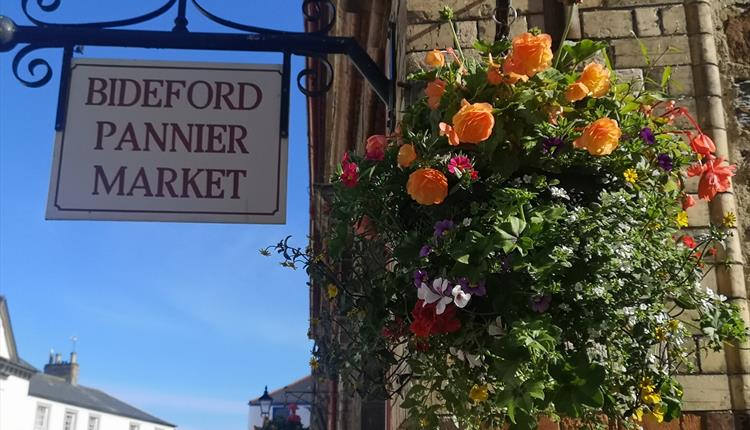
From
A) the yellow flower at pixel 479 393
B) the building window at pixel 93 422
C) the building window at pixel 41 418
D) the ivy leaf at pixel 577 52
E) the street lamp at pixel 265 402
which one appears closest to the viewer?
the yellow flower at pixel 479 393

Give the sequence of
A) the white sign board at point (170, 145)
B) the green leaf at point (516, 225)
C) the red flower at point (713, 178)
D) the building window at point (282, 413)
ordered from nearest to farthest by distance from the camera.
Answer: the green leaf at point (516, 225) < the red flower at point (713, 178) < the white sign board at point (170, 145) < the building window at point (282, 413)

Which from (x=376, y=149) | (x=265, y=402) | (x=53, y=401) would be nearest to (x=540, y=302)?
(x=376, y=149)

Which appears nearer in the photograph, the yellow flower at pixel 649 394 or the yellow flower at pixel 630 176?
the yellow flower at pixel 649 394

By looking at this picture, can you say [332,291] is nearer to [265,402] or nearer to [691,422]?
[691,422]

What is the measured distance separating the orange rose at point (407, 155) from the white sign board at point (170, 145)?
3.83ft

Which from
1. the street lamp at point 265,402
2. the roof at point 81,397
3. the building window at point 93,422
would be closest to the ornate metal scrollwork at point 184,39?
the street lamp at point 265,402

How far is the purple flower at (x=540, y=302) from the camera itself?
1594 mm

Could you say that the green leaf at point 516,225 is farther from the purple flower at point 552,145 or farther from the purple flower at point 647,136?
the purple flower at point 647,136

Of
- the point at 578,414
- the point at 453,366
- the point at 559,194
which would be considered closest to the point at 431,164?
the point at 559,194

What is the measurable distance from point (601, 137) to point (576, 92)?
0.52ft

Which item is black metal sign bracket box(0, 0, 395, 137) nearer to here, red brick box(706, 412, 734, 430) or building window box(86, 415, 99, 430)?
red brick box(706, 412, 734, 430)

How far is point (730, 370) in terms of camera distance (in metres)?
2.23

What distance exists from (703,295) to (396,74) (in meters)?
1.75

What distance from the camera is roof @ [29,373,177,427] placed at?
120ft
